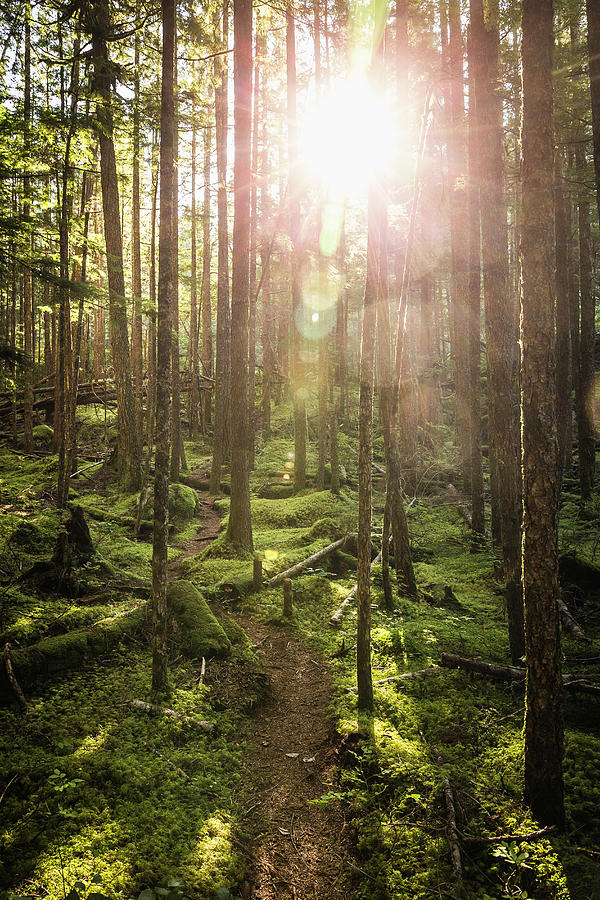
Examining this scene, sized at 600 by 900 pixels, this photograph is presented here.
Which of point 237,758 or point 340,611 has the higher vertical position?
point 340,611

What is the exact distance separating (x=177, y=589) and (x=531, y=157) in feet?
23.8

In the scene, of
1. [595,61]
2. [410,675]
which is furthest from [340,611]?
[595,61]

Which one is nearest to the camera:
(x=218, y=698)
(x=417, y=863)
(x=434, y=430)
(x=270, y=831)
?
(x=417, y=863)

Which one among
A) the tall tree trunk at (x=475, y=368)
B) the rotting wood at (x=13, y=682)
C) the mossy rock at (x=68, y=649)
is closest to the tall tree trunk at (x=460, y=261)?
the tall tree trunk at (x=475, y=368)

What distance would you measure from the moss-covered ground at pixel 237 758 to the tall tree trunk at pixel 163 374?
68 centimetres

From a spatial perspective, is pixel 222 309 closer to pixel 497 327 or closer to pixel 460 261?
pixel 460 261

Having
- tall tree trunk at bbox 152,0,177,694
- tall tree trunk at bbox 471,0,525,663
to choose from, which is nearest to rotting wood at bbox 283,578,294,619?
tall tree trunk at bbox 152,0,177,694

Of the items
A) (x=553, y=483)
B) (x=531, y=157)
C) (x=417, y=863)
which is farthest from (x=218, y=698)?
(x=531, y=157)

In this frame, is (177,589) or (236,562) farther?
(236,562)

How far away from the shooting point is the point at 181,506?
14633 millimetres

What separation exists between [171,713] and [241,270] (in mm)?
8989

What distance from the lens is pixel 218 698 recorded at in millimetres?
5934

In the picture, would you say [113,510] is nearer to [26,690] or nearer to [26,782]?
[26,690]

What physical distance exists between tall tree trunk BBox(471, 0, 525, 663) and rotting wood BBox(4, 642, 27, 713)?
568cm
